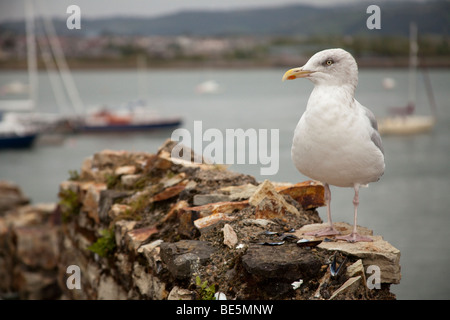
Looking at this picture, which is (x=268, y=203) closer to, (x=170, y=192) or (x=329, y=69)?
(x=170, y=192)

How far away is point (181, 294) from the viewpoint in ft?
14.6

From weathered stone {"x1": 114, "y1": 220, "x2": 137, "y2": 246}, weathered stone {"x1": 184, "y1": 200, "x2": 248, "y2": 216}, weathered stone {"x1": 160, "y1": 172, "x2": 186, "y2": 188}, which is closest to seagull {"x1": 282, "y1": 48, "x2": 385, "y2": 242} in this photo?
weathered stone {"x1": 184, "y1": 200, "x2": 248, "y2": 216}

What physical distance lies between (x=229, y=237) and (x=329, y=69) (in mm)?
1639

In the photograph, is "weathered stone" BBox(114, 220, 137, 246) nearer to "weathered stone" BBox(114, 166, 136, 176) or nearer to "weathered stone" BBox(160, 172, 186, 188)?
"weathered stone" BBox(160, 172, 186, 188)

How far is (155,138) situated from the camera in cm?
4759

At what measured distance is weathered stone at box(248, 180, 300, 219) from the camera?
5.09 meters

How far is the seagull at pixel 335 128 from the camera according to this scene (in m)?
4.05

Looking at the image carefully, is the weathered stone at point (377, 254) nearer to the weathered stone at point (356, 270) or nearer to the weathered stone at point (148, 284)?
the weathered stone at point (356, 270)

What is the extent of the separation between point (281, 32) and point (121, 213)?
47400 millimetres

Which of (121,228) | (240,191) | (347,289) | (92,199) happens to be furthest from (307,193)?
(92,199)

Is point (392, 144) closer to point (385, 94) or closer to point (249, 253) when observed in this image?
point (385, 94)
